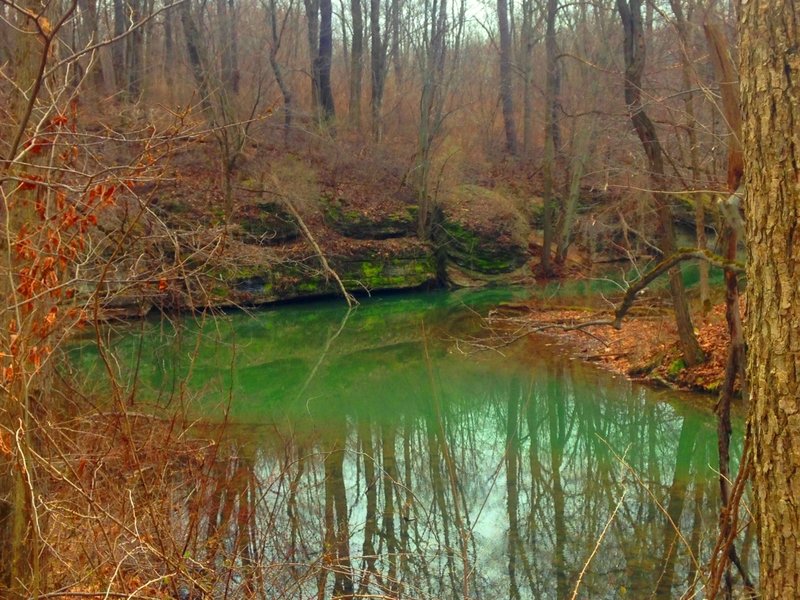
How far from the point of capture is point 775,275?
261 cm

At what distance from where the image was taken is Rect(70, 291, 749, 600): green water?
639cm

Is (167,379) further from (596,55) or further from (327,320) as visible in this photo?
(596,55)

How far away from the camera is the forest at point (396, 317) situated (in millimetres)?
3293

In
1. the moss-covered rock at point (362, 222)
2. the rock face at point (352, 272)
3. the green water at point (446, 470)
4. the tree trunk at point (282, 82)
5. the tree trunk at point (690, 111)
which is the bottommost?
the green water at point (446, 470)

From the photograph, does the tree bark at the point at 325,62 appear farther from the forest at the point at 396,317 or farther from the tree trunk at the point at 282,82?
the tree trunk at the point at 282,82

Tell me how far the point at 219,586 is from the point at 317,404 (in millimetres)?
7734

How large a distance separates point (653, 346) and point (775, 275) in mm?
12343

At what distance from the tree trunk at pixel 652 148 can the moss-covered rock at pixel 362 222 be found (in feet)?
47.4

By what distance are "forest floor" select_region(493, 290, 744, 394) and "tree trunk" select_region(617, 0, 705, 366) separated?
12.4 inches

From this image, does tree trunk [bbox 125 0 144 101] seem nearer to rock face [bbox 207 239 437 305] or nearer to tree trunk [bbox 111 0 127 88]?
tree trunk [bbox 111 0 127 88]

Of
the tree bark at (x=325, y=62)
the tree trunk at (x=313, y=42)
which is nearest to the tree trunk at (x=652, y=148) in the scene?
the tree bark at (x=325, y=62)

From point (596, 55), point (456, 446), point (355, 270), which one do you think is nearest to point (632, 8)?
point (456, 446)

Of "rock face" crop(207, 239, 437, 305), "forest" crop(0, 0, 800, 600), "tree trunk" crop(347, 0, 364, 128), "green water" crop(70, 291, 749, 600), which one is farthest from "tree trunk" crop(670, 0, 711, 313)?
"tree trunk" crop(347, 0, 364, 128)

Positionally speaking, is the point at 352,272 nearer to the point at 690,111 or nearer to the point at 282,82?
the point at 282,82
